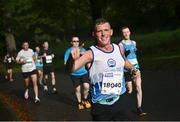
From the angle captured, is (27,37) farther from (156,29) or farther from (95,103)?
(95,103)

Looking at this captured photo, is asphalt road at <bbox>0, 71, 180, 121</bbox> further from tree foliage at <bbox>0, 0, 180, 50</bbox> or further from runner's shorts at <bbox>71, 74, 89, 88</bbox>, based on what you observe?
A: tree foliage at <bbox>0, 0, 180, 50</bbox>

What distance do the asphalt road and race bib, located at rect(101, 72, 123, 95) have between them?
4012 mm

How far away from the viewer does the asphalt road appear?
12141mm

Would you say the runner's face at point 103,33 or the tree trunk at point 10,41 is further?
the tree trunk at point 10,41

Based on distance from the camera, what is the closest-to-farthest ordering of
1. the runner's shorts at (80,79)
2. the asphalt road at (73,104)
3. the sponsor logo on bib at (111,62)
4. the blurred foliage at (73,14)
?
the sponsor logo on bib at (111,62) < the asphalt road at (73,104) < the runner's shorts at (80,79) < the blurred foliage at (73,14)

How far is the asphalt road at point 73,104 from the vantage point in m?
12.1

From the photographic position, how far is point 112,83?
695cm

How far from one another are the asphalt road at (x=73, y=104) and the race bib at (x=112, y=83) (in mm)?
4012

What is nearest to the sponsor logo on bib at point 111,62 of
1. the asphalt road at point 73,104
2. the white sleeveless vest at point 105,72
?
the white sleeveless vest at point 105,72

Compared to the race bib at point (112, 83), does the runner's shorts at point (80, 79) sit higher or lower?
lower

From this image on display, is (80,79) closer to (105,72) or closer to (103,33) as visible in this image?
(105,72)

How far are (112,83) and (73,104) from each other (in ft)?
27.1

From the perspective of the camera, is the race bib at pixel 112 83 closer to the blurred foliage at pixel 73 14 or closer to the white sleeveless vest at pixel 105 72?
the white sleeveless vest at pixel 105 72

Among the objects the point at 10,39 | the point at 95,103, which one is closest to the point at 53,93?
the point at 95,103
